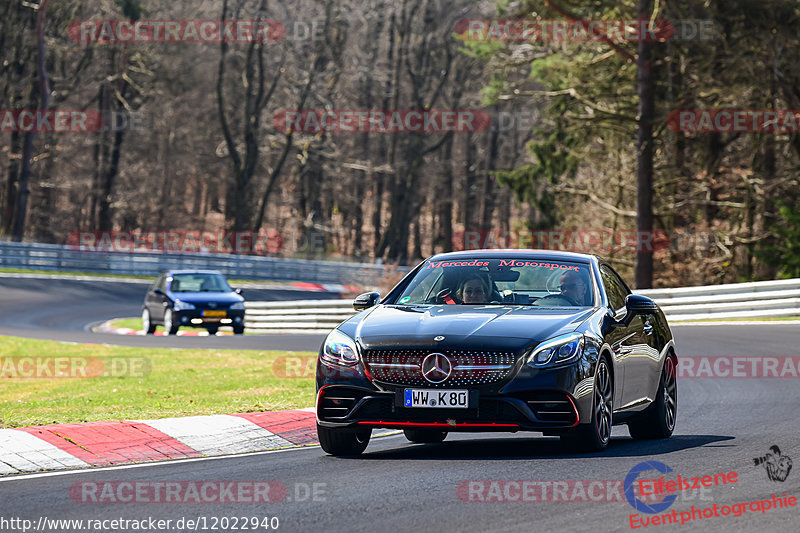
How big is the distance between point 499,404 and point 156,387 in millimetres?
8352

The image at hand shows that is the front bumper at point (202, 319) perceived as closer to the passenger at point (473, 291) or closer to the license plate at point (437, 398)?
the passenger at point (473, 291)

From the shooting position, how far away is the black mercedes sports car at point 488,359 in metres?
8.50

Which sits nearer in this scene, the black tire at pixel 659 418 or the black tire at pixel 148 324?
the black tire at pixel 659 418

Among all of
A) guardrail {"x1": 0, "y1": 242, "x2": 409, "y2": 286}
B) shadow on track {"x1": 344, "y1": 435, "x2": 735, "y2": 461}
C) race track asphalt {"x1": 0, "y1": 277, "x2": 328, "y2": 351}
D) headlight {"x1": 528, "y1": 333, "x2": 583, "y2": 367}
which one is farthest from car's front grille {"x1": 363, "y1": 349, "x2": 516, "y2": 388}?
guardrail {"x1": 0, "y1": 242, "x2": 409, "y2": 286}

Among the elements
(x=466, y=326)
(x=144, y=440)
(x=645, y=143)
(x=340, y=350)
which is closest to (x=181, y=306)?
(x=645, y=143)

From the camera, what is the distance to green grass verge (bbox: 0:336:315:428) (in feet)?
40.0

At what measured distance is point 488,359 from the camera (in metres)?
8.52

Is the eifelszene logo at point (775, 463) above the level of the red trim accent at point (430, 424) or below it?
below

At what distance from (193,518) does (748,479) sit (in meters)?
3.48

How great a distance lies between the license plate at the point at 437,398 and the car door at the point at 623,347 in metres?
1.39

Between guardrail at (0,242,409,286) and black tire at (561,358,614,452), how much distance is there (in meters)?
36.2

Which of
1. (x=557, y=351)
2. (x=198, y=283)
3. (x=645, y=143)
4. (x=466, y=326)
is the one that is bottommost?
(x=198, y=283)

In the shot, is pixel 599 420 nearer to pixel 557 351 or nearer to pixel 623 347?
pixel 557 351

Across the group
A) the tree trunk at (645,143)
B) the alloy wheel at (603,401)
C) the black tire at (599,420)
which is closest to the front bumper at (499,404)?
the black tire at (599,420)
